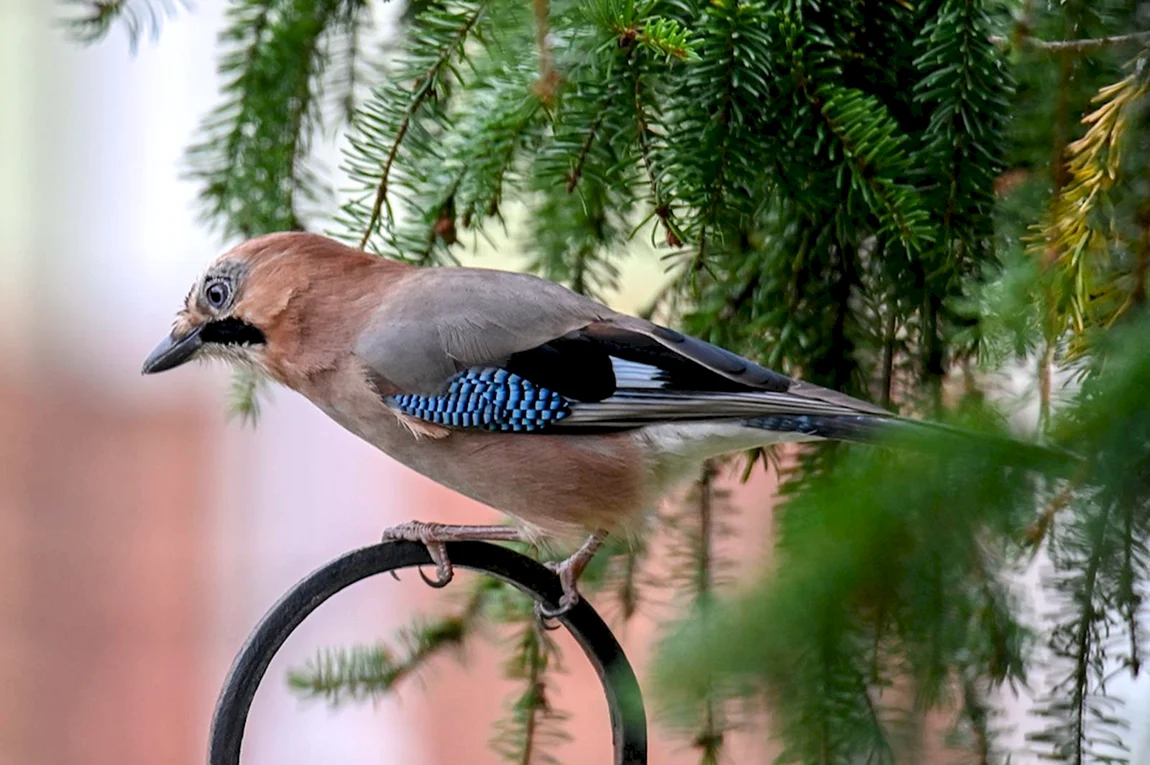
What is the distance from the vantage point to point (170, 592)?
2730mm

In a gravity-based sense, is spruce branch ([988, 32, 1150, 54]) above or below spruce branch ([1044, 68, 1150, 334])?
above

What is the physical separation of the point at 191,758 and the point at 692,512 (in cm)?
186

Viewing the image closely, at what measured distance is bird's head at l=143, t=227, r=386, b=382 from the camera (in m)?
1.07

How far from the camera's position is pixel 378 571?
890 millimetres

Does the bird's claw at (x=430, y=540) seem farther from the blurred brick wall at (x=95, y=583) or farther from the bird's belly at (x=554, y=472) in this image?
the blurred brick wall at (x=95, y=583)

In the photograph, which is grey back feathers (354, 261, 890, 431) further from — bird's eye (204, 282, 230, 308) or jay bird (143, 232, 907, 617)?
bird's eye (204, 282, 230, 308)

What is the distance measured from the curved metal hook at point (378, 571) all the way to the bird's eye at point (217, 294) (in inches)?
11.1

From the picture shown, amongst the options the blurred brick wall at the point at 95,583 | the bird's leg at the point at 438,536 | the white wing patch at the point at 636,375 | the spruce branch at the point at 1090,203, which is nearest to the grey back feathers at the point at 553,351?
the white wing patch at the point at 636,375

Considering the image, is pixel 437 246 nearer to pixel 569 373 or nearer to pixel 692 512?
pixel 569 373

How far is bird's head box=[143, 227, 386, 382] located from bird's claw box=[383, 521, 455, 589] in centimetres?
18

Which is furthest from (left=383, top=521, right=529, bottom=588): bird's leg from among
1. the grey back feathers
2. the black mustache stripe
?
the black mustache stripe

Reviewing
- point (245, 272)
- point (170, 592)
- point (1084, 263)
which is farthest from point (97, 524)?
point (1084, 263)

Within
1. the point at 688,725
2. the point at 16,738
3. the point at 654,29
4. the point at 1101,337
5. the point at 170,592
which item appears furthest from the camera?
the point at 170,592

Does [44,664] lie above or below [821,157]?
below
